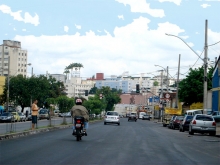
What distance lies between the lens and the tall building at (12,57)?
547 feet

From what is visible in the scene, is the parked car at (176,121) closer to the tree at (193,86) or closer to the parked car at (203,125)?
the parked car at (203,125)

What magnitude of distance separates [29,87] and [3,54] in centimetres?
9055

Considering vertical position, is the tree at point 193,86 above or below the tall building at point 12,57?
below

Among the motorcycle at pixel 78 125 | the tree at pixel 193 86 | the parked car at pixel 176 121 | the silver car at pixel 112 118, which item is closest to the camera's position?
the motorcycle at pixel 78 125

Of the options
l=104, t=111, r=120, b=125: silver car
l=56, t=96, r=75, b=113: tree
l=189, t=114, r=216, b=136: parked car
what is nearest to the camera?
l=189, t=114, r=216, b=136: parked car

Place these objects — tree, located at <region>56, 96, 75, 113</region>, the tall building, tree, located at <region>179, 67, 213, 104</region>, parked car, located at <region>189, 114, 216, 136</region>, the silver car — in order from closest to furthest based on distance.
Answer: parked car, located at <region>189, 114, 216, 136</region>, tree, located at <region>56, 96, 75, 113</region>, the silver car, tree, located at <region>179, 67, 213, 104</region>, the tall building

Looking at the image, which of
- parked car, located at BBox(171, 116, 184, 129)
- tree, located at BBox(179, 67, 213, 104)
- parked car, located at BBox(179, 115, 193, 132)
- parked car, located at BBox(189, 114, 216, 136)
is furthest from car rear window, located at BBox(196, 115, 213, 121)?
tree, located at BBox(179, 67, 213, 104)

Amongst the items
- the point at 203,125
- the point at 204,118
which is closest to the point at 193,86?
the point at 204,118

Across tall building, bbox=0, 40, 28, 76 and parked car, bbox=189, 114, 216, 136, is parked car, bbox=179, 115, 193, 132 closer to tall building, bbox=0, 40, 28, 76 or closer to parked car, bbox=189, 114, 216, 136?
parked car, bbox=189, 114, 216, 136

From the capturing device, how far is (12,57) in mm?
167000

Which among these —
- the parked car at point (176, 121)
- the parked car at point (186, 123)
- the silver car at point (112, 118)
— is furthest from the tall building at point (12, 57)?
the parked car at point (186, 123)

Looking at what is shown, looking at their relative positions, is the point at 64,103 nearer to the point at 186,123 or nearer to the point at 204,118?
the point at 186,123

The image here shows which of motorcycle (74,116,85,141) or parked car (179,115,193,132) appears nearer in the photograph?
motorcycle (74,116,85,141)

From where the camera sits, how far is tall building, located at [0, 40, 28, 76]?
547 feet
